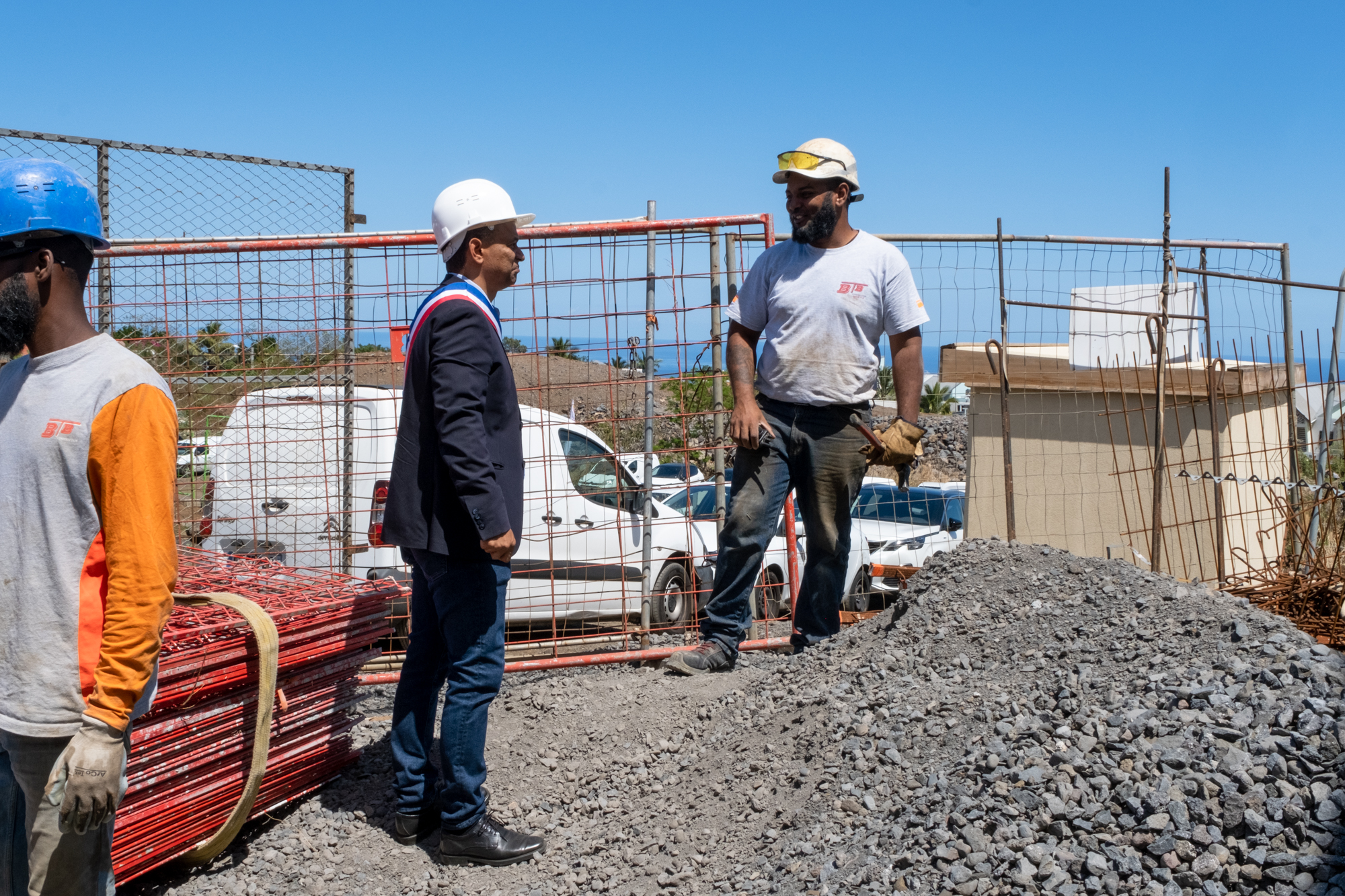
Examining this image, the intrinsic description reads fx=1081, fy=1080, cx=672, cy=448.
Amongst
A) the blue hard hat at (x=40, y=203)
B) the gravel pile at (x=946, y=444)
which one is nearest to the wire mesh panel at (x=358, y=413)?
the blue hard hat at (x=40, y=203)

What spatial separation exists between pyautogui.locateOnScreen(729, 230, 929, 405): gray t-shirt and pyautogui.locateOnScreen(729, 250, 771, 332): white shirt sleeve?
61mm

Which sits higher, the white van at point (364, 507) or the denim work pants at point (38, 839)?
the white van at point (364, 507)

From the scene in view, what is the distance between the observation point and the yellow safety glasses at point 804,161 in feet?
15.9

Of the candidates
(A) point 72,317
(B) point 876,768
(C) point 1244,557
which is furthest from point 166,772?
(C) point 1244,557

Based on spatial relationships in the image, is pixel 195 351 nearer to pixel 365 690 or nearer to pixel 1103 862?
pixel 365 690

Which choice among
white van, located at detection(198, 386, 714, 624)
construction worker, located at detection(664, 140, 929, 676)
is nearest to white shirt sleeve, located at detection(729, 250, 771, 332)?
construction worker, located at detection(664, 140, 929, 676)

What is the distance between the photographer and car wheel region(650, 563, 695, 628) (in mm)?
6656

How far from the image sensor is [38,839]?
236 cm

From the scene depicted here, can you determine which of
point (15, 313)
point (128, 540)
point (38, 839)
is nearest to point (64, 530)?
point (128, 540)

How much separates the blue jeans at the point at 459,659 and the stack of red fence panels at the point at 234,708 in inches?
16.4

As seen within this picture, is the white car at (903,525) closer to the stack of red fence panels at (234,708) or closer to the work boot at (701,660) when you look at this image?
the work boot at (701,660)

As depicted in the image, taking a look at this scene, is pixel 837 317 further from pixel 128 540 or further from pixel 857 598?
pixel 857 598

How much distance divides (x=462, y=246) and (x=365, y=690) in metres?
2.03

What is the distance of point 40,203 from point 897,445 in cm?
350
